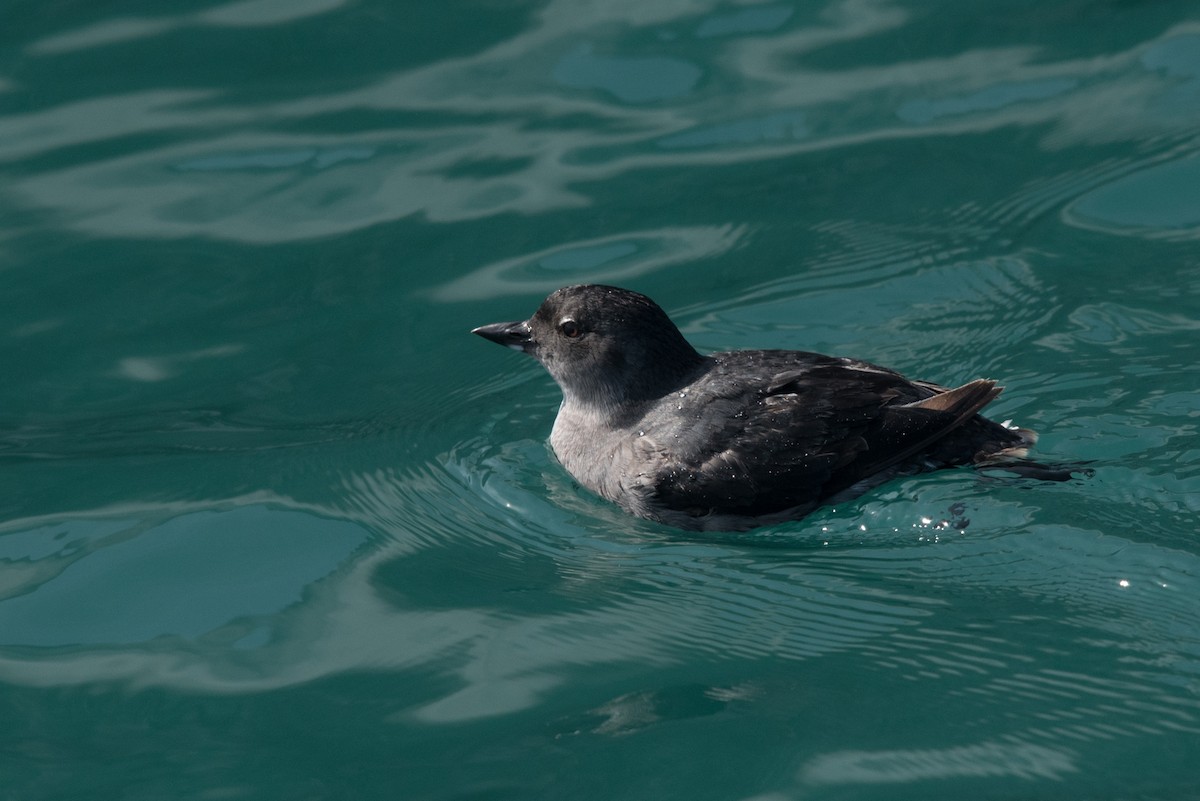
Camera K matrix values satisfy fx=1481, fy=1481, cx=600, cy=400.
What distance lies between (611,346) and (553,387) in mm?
1060

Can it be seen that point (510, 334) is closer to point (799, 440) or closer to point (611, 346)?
point (611, 346)

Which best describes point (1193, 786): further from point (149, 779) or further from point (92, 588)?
point (92, 588)

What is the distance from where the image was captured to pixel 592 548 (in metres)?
6.05

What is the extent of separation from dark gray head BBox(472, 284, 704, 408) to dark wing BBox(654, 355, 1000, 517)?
483mm

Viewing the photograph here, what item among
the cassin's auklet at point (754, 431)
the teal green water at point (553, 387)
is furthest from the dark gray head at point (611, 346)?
the teal green water at point (553, 387)

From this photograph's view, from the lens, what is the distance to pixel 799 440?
19.9 ft

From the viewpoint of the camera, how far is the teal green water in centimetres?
485

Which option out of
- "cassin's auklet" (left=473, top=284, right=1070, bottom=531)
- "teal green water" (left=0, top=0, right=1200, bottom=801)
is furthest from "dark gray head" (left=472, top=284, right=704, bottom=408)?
"teal green water" (left=0, top=0, right=1200, bottom=801)

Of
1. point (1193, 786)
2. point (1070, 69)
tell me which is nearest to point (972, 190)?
point (1070, 69)

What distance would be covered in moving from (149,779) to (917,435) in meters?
3.25

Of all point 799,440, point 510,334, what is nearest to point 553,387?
point 510,334

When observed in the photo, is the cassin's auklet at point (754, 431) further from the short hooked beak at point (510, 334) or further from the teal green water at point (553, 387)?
the short hooked beak at point (510, 334)

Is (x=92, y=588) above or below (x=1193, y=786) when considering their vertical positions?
above

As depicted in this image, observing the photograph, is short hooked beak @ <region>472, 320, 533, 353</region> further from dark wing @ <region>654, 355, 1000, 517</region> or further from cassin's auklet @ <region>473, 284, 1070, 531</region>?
dark wing @ <region>654, 355, 1000, 517</region>
